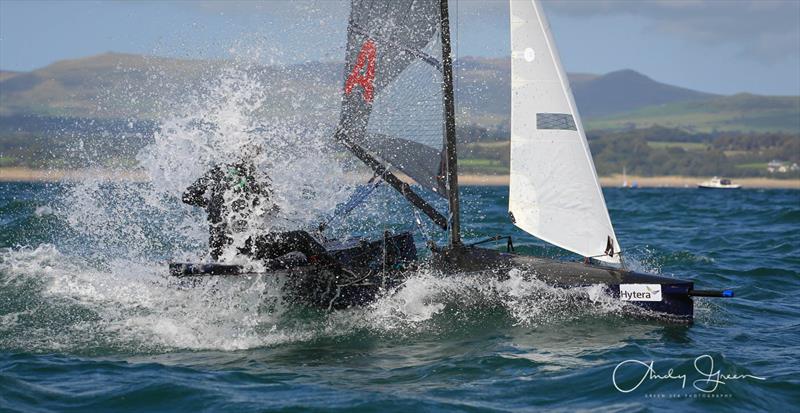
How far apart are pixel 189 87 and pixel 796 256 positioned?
13.7m

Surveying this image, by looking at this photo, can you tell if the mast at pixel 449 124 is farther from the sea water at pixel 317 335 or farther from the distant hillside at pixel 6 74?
the distant hillside at pixel 6 74

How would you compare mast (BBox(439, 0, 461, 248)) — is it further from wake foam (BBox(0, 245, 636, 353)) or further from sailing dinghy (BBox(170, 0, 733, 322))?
wake foam (BBox(0, 245, 636, 353))

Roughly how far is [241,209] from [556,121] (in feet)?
14.8

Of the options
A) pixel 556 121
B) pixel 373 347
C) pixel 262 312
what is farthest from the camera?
pixel 556 121

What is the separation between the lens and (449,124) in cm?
1396

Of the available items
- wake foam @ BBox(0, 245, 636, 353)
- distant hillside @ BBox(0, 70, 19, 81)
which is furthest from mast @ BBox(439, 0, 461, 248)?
distant hillside @ BBox(0, 70, 19, 81)

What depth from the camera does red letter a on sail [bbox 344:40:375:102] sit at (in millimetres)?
14141

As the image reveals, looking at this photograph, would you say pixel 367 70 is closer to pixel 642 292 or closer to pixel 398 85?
pixel 398 85

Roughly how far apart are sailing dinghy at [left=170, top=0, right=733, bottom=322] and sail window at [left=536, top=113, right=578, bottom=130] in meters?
0.01

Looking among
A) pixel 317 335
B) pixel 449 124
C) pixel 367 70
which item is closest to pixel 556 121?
pixel 449 124

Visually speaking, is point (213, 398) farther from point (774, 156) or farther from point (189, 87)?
point (774, 156)

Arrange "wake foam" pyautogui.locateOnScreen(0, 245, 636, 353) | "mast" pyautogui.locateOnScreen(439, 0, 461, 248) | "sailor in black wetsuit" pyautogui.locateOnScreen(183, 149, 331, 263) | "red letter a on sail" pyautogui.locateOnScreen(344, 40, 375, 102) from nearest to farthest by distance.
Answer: "wake foam" pyautogui.locateOnScreen(0, 245, 636, 353)
"sailor in black wetsuit" pyautogui.locateOnScreen(183, 149, 331, 263)
"mast" pyautogui.locateOnScreen(439, 0, 461, 248)
"red letter a on sail" pyautogui.locateOnScreen(344, 40, 375, 102)
